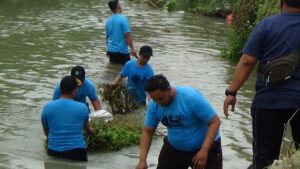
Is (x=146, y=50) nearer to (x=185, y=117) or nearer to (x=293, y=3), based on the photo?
(x=185, y=117)

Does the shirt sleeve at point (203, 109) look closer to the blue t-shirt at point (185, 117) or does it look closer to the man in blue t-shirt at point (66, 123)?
the blue t-shirt at point (185, 117)

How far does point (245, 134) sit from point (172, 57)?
702cm

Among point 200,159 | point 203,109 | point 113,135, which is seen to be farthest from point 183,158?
point 113,135

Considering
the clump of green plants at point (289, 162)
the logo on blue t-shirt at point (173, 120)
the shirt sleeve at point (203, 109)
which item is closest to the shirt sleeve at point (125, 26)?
the logo on blue t-shirt at point (173, 120)

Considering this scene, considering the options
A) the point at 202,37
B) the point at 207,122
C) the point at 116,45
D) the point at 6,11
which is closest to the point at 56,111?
the point at 207,122

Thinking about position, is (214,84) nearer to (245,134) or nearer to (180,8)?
(245,134)

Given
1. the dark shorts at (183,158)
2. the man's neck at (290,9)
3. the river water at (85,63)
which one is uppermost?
the man's neck at (290,9)

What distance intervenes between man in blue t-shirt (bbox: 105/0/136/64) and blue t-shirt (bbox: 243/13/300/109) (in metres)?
7.97

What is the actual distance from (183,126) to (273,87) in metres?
1.07

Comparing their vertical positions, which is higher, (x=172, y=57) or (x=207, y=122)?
(x=207, y=122)

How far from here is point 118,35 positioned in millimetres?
13445

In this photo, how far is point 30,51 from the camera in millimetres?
16391

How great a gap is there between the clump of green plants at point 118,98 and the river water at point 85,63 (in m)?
1.21

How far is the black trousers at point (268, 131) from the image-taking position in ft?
16.5
